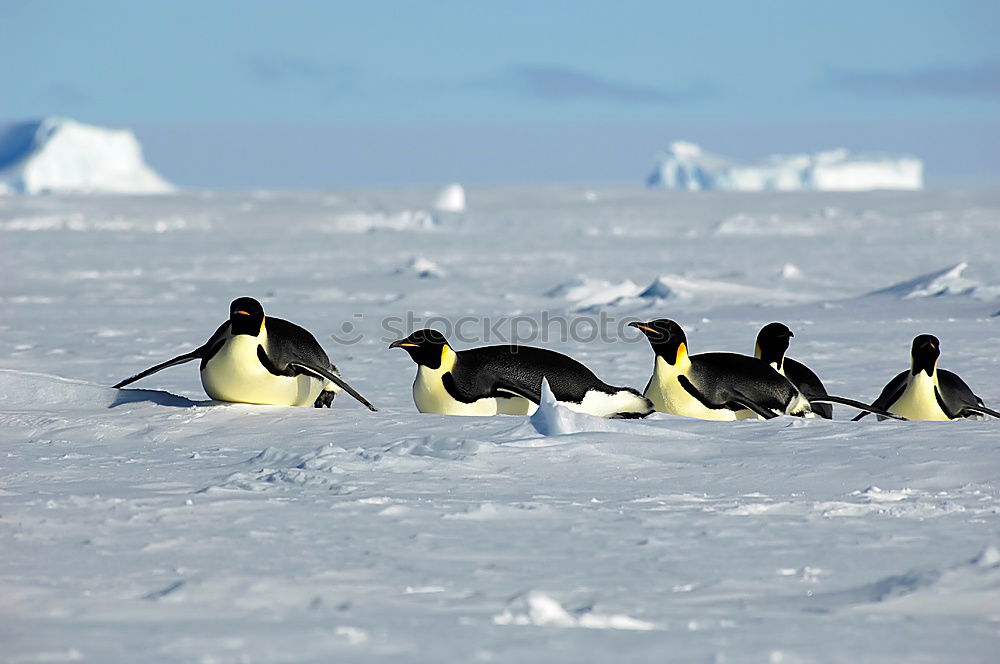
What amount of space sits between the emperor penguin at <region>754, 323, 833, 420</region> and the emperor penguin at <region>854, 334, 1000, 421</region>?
226 millimetres

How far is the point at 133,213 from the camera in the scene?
73.4 feet

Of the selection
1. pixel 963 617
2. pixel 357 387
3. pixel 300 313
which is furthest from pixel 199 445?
pixel 300 313

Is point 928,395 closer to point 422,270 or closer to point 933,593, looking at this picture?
point 933,593

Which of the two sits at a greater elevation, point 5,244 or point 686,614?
point 5,244

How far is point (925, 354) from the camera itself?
4.98 meters

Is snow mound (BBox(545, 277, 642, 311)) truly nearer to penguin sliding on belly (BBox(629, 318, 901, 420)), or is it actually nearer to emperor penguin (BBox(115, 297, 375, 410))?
penguin sliding on belly (BBox(629, 318, 901, 420))

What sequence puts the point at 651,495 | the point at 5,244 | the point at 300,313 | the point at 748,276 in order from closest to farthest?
the point at 651,495, the point at 300,313, the point at 748,276, the point at 5,244

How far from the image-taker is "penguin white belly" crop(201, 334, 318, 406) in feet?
14.1

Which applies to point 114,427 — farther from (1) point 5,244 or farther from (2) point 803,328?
(1) point 5,244

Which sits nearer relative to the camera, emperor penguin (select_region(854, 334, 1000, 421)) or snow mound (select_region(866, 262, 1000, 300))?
emperor penguin (select_region(854, 334, 1000, 421))

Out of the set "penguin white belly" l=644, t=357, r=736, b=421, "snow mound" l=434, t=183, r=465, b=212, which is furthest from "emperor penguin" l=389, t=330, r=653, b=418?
"snow mound" l=434, t=183, r=465, b=212

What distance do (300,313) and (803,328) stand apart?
15.6 feet

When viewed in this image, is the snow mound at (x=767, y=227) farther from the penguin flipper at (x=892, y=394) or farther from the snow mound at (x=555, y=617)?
the snow mound at (x=555, y=617)

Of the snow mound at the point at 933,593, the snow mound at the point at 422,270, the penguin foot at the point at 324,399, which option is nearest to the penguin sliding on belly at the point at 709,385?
the penguin foot at the point at 324,399
